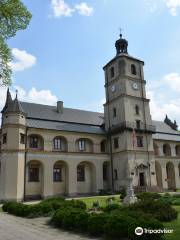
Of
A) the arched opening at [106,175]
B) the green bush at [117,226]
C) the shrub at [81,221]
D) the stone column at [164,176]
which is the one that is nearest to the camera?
the green bush at [117,226]

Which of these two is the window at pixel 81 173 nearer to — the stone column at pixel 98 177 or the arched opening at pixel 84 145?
the stone column at pixel 98 177

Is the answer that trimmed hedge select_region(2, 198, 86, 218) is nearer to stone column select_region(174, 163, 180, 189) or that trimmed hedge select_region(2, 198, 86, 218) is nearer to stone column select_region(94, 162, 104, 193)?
stone column select_region(94, 162, 104, 193)

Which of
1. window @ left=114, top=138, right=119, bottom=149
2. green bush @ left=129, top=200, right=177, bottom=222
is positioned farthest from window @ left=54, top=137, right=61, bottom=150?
green bush @ left=129, top=200, right=177, bottom=222

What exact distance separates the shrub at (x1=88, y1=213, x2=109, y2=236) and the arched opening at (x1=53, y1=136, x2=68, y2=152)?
2841cm

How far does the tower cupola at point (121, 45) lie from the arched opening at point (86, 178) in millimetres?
20534

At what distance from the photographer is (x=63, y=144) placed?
41031 mm

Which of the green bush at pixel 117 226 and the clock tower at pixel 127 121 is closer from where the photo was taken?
the green bush at pixel 117 226

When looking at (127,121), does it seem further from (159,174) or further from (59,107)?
(159,174)

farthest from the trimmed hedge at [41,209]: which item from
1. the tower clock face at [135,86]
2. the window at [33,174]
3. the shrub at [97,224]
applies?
the tower clock face at [135,86]

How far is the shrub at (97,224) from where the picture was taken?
449 inches

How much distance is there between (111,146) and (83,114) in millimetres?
8194

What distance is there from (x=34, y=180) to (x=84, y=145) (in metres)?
9.57

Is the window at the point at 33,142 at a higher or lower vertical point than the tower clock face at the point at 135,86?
lower

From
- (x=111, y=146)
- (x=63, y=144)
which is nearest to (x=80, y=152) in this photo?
(x=63, y=144)
